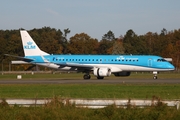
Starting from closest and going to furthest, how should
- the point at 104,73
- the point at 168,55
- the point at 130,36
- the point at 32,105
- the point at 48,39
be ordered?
the point at 32,105 → the point at 104,73 → the point at 168,55 → the point at 48,39 → the point at 130,36

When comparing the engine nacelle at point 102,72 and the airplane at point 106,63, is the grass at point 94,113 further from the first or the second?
the airplane at point 106,63

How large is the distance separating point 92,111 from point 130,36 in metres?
141

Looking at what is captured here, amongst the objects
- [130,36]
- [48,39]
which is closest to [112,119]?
[48,39]

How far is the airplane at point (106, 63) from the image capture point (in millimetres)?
54969

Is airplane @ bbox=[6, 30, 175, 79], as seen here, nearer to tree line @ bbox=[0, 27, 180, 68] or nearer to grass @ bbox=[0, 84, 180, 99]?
grass @ bbox=[0, 84, 180, 99]

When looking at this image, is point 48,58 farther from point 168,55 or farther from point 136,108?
point 168,55

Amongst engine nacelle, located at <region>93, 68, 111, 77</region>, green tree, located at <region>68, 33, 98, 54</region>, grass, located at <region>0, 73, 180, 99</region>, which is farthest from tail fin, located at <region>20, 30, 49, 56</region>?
green tree, located at <region>68, 33, 98, 54</region>

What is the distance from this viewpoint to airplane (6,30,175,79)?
A: 54969 mm

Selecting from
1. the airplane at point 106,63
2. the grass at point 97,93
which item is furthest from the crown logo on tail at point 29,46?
the grass at point 97,93

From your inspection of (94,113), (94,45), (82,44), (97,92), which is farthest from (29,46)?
(94,45)

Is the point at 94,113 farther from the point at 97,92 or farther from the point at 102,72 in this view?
the point at 102,72

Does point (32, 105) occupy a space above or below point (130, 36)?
below

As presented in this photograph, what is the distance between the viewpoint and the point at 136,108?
1705 cm

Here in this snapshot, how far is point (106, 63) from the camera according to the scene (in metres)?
Answer: 56.8
